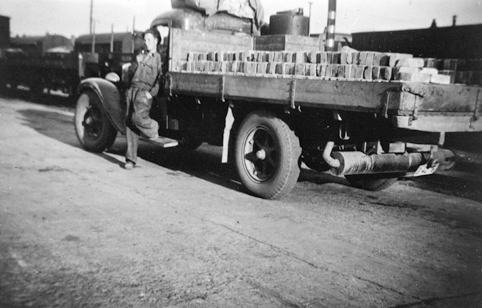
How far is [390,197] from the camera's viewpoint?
18.0 feet

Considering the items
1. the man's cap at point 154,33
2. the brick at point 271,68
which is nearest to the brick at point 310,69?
the brick at point 271,68

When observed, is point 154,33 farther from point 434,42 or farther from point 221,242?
point 434,42

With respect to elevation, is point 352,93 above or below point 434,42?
below

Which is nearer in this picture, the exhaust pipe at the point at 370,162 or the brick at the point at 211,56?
the exhaust pipe at the point at 370,162

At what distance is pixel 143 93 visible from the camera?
241 inches

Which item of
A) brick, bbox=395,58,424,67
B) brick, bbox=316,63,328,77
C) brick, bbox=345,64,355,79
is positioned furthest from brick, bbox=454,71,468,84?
brick, bbox=316,63,328,77

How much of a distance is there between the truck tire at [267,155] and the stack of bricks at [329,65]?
540 mm

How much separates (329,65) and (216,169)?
2.89m

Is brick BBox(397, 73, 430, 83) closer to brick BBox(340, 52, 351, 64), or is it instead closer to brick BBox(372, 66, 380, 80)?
brick BBox(372, 66, 380, 80)

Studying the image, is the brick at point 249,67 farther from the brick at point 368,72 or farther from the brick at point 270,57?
the brick at point 368,72

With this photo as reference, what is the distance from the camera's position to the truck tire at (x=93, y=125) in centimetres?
709

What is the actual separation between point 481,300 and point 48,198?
3761 mm

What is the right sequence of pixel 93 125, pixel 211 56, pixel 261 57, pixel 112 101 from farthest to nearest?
pixel 93 125, pixel 112 101, pixel 211 56, pixel 261 57

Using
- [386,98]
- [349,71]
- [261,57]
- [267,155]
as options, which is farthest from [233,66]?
[386,98]
